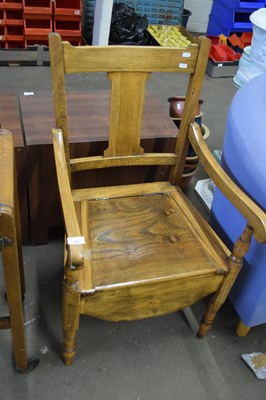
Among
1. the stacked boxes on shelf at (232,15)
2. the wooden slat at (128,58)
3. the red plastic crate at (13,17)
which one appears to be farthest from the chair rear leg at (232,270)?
the stacked boxes on shelf at (232,15)

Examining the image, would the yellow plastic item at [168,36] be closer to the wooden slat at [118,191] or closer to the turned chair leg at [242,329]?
the wooden slat at [118,191]

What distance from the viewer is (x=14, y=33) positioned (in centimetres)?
322

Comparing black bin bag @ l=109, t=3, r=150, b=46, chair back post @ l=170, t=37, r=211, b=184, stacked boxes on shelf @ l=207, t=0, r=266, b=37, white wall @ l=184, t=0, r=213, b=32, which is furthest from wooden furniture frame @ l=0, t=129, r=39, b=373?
white wall @ l=184, t=0, r=213, b=32

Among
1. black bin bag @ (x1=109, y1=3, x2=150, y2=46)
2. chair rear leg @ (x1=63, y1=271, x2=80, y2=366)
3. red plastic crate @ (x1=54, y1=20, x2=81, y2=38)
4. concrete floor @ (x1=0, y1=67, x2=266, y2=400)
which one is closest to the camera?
chair rear leg @ (x1=63, y1=271, x2=80, y2=366)

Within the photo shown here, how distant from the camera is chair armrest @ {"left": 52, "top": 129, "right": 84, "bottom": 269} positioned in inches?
35.4

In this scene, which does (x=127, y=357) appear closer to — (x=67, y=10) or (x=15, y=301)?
(x=15, y=301)

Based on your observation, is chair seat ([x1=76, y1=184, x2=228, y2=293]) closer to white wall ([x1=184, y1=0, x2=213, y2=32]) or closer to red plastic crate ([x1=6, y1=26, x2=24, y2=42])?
red plastic crate ([x1=6, y1=26, x2=24, y2=42])

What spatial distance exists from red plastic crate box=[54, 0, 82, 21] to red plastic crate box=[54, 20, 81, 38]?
85 mm

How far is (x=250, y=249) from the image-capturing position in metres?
1.23

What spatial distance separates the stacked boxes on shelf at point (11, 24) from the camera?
2.99 m

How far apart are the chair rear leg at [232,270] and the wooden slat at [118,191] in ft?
1.32

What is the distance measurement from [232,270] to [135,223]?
1.15ft

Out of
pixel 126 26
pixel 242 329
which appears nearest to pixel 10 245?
pixel 242 329

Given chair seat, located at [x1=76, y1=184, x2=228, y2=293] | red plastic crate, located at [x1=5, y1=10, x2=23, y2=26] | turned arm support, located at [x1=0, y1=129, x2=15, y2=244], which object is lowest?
A: red plastic crate, located at [x1=5, y1=10, x2=23, y2=26]
